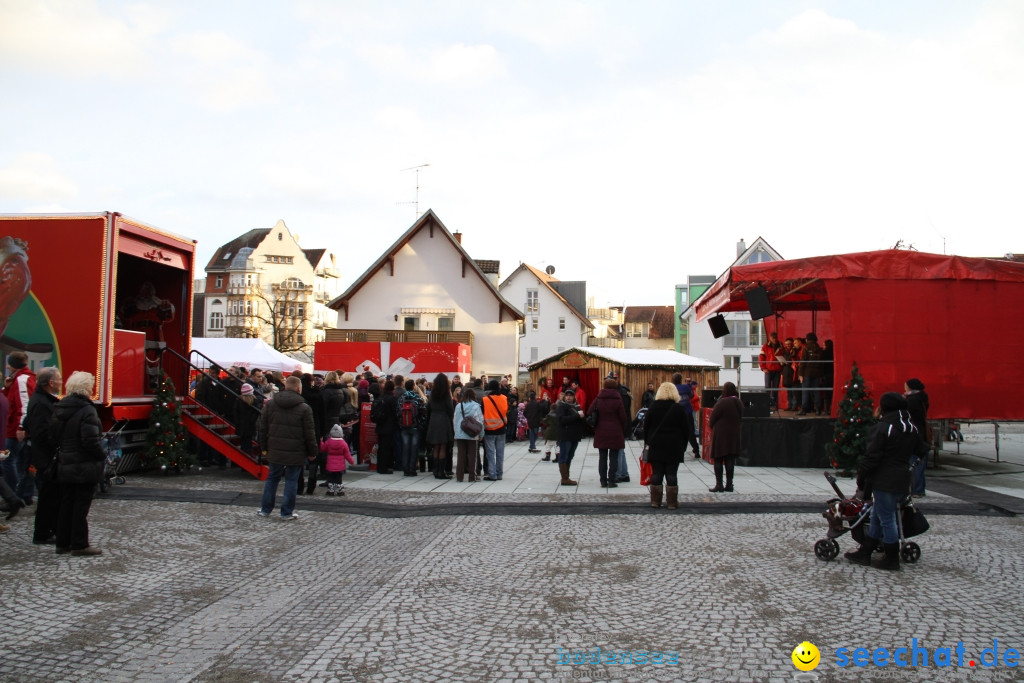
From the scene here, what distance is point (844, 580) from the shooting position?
692 cm

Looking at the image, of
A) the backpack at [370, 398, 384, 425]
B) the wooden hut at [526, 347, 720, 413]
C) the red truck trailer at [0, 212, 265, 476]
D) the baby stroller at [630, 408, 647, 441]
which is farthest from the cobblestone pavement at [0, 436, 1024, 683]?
the wooden hut at [526, 347, 720, 413]

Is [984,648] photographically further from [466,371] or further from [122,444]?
[466,371]

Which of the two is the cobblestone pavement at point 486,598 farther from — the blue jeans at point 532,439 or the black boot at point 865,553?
the blue jeans at point 532,439

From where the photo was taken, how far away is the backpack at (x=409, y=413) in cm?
1384

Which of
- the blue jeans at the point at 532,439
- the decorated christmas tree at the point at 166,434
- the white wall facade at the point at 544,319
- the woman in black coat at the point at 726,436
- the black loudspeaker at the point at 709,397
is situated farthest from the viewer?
the white wall facade at the point at 544,319

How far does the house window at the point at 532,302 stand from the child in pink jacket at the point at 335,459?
183 ft

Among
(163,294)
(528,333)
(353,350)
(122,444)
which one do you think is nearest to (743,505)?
(122,444)

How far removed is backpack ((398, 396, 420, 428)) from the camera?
13.8 m

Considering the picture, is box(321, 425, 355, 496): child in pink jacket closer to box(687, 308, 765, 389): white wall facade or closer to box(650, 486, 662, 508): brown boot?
box(650, 486, 662, 508): brown boot

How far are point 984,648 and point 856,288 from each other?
1137 centimetres

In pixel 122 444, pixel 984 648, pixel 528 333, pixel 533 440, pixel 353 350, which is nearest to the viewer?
pixel 984 648

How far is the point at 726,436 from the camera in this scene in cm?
1206

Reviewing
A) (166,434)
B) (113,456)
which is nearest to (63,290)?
(113,456)

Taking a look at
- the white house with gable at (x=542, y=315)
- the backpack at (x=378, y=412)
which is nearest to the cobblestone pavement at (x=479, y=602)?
the backpack at (x=378, y=412)
